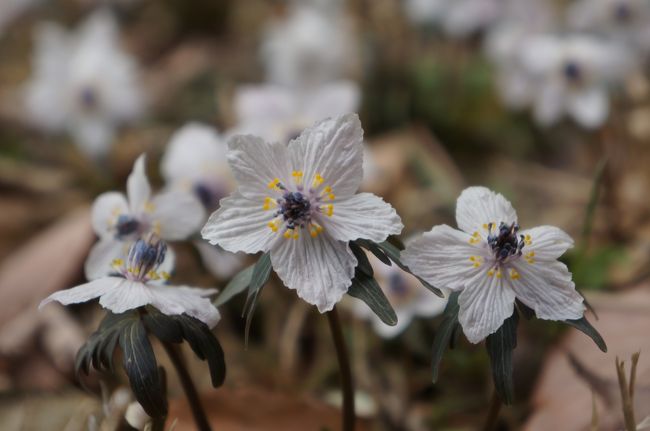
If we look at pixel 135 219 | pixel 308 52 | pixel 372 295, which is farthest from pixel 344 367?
pixel 308 52

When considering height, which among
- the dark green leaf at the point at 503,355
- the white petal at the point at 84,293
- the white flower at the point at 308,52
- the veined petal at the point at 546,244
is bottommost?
the white flower at the point at 308,52

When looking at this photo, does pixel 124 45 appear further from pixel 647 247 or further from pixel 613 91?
pixel 647 247

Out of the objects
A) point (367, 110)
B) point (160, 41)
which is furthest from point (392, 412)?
point (160, 41)

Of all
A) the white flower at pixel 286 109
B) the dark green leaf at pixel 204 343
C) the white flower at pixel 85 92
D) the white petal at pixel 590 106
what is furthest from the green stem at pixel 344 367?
the white flower at pixel 85 92

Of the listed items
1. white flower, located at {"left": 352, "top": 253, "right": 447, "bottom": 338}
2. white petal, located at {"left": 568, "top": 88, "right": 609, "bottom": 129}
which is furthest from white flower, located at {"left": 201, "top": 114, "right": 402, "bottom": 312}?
white petal, located at {"left": 568, "top": 88, "right": 609, "bottom": 129}

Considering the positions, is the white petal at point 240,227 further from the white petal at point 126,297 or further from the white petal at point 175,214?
the white petal at point 175,214

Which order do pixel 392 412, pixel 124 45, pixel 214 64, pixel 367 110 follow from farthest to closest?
1. pixel 124 45
2. pixel 214 64
3. pixel 367 110
4. pixel 392 412
